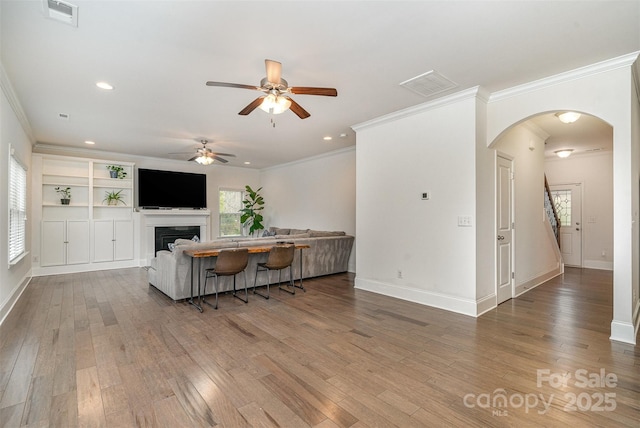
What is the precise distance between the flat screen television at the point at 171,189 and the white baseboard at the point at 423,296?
17.7 feet

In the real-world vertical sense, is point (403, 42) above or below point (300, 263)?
above

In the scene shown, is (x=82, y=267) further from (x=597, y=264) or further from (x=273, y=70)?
(x=597, y=264)

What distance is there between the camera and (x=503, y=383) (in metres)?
2.28

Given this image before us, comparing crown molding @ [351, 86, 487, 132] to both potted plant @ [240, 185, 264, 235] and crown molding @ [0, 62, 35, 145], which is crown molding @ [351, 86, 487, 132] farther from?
potted plant @ [240, 185, 264, 235]

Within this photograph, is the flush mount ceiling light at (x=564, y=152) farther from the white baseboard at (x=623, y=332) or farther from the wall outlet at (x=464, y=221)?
the white baseboard at (x=623, y=332)

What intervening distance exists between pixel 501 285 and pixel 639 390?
2142 millimetres

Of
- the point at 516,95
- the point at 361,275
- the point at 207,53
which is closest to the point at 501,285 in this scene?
the point at 361,275

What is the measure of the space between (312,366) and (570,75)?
13.0ft

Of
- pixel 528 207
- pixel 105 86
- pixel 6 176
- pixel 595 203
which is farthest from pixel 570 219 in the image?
pixel 6 176

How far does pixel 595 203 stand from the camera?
7.16 metres

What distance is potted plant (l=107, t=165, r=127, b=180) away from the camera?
7.11 m

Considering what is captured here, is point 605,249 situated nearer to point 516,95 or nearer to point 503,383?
point 516,95

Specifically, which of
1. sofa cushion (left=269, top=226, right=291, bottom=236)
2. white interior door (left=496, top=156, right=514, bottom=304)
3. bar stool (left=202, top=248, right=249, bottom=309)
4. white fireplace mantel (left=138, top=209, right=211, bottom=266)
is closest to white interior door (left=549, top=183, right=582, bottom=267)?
white interior door (left=496, top=156, right=514, bottom=304)

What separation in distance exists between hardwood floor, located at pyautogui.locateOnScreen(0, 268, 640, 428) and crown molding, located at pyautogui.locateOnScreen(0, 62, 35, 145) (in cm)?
265
